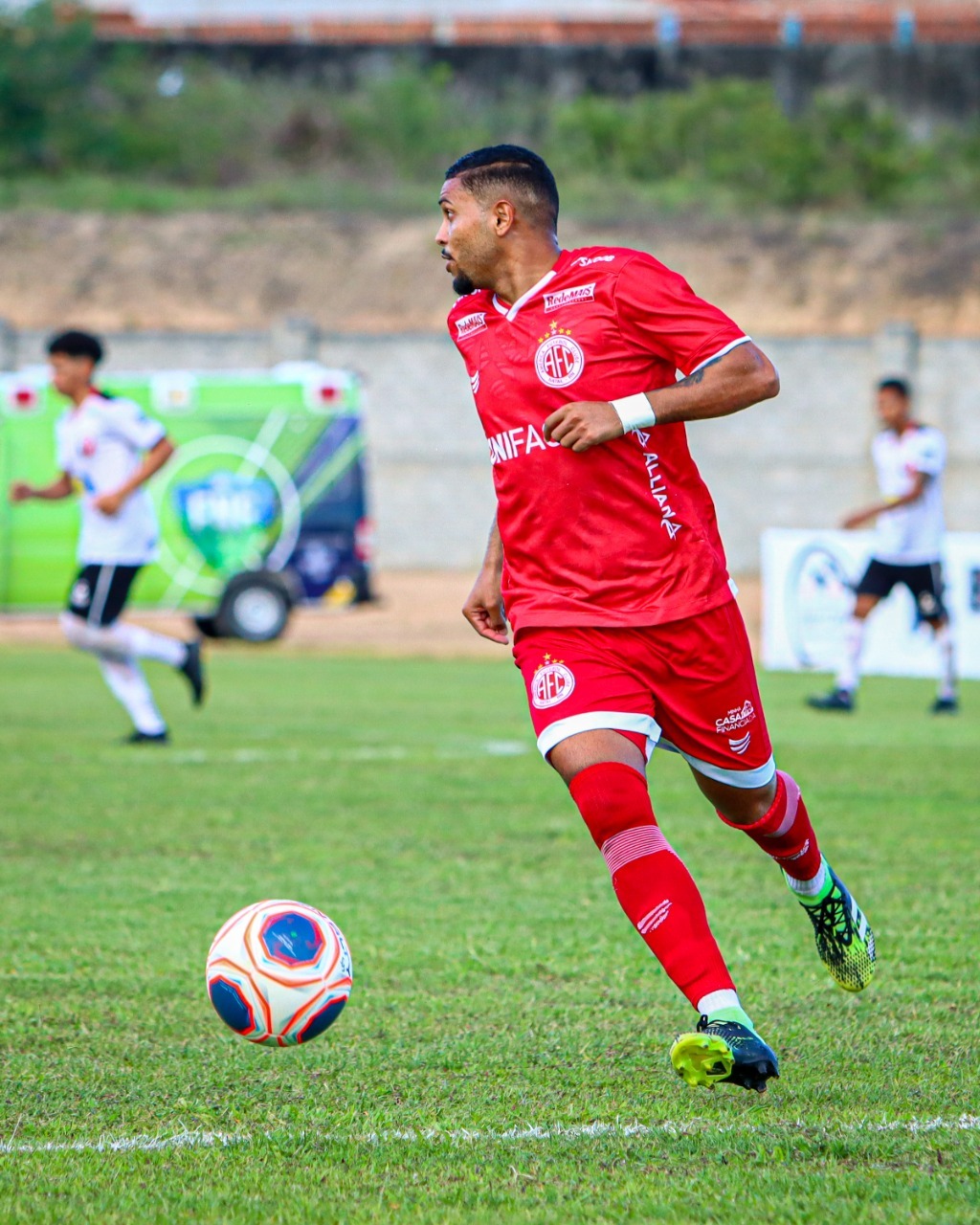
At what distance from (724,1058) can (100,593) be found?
7090mm

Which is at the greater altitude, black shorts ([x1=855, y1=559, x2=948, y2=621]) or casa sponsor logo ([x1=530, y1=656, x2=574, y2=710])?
casa sponsor logo ([x1=530, y1=656, x2=574, y2=710])

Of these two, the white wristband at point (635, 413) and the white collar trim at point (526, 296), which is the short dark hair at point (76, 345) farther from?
the white wristband at point (635, 413)

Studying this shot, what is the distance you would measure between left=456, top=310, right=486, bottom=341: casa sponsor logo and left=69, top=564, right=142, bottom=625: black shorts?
19.6 feet

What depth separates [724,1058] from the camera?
3330mm

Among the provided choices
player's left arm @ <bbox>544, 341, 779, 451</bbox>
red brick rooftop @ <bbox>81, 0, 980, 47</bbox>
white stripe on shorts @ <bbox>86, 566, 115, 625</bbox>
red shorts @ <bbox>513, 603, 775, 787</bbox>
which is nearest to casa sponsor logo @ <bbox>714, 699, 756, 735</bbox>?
red shorts @ <bbox>513, 603, 775, 787</bbox>

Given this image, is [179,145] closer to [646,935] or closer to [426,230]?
[426,230]

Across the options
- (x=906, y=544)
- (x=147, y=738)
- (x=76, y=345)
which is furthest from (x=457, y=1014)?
(x=906, y=544)

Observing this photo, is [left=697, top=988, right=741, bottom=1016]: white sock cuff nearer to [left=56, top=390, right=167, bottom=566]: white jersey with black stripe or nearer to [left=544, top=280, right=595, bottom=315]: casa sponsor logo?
[left=544, top=280, right=595, bottom=315]: casa sponsor logo

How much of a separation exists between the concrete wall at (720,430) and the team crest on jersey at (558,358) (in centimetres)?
2588

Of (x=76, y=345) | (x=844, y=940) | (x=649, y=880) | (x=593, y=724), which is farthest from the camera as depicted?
(x=76, y=345)

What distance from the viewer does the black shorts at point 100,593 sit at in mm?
9812

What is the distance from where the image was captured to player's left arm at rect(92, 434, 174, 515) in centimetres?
962

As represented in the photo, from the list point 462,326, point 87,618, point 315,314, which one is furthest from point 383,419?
point 462,326

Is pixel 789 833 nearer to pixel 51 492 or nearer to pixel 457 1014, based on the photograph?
pixel 457 1014
